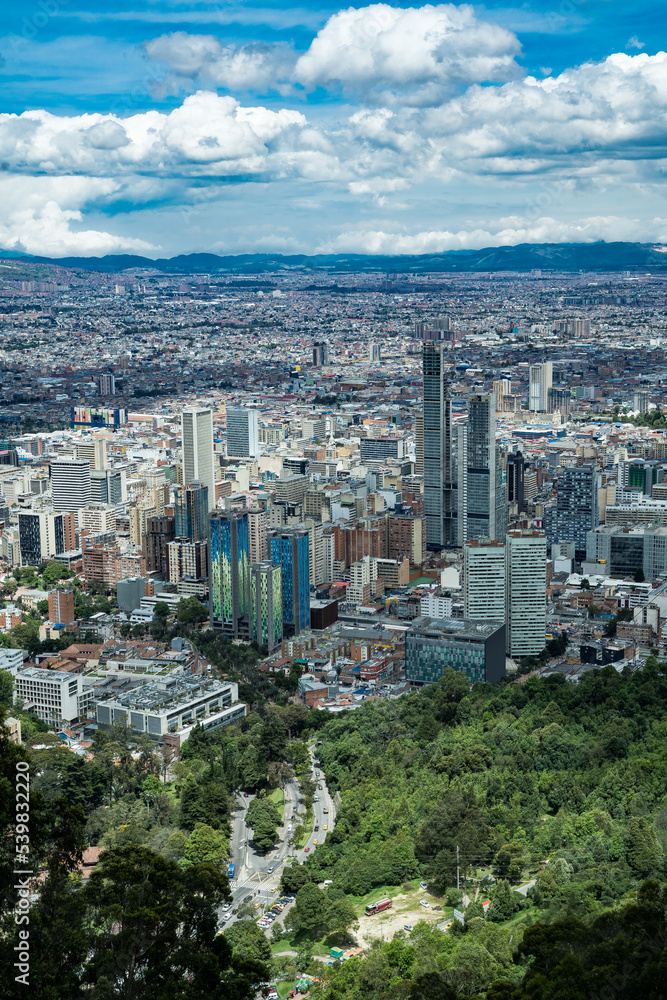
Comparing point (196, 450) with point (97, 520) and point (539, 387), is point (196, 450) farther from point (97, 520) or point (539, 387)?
point (539, 387)

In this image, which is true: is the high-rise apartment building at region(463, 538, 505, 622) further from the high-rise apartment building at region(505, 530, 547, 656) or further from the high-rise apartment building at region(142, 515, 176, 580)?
the high-rise apartment building at region(142, 515, 176, 580)

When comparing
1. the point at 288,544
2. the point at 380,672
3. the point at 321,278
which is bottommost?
the point at 380,672

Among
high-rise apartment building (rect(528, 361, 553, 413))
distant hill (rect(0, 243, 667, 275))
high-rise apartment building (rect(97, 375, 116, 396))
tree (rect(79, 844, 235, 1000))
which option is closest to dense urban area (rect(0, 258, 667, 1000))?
tree (rect(79, 844, 235, 1000))

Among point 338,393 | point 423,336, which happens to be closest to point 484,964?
point 338,393

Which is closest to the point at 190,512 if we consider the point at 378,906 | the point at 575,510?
the point at 575,510

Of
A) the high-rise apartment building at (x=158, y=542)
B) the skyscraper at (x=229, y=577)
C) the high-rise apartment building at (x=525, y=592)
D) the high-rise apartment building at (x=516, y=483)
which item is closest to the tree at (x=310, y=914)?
the high-rise apartment building at (x=525, y=592)

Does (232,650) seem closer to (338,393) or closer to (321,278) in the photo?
(338,393)
